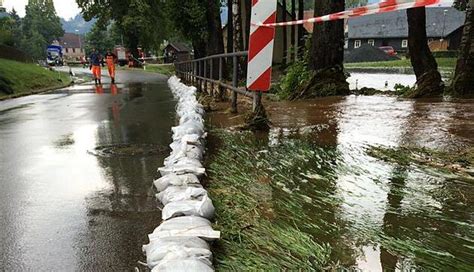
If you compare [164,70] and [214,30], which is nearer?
[214,30]

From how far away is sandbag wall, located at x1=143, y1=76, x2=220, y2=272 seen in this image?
70.6 inches

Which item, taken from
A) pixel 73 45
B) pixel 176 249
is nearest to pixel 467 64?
pixel 176 249

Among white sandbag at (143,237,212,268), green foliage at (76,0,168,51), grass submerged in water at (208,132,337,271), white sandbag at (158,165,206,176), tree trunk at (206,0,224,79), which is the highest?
green foliage at (76,0,168,51)

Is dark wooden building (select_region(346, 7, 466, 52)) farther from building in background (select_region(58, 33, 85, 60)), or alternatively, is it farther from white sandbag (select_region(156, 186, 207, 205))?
building in background (select_region(58, 33, 85, 60))

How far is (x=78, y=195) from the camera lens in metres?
3.14

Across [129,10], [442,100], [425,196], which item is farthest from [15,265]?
[129,10]

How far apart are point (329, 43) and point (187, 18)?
1198cm

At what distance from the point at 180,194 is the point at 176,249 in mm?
747

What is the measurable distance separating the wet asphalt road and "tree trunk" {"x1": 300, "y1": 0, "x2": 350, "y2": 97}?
3370mm

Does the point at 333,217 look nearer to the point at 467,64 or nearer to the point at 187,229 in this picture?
the point at 187,229

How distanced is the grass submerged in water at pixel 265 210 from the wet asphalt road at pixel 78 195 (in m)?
0.50

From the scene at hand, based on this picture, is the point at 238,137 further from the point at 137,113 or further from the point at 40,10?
the point at 40,10

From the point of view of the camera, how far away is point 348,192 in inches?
109

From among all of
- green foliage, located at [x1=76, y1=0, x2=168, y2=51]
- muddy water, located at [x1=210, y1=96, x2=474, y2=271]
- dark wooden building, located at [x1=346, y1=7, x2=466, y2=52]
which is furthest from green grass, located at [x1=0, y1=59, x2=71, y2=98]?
dark wooden building, located at [x1=346, y1=7, x2=466, y2=52]
